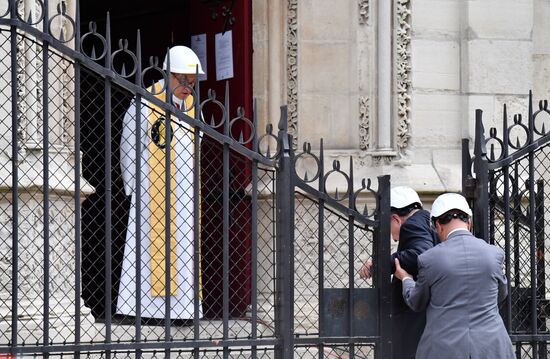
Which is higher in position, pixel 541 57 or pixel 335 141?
pixel 541 57

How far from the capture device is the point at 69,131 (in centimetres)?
1013

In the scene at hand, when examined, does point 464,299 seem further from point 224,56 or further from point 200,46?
point 200,46

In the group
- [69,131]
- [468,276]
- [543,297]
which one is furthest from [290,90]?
[468,276]

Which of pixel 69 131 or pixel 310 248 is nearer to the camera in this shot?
pixel 69 131

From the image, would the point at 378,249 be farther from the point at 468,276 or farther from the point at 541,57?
the point at 541,57

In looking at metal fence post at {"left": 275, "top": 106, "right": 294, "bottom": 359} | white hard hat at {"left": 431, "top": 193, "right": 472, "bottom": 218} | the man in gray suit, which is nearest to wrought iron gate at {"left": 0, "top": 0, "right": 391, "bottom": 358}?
metal fence post at {"left": 275, "top": 106, "right": 294, "bottom": 359}

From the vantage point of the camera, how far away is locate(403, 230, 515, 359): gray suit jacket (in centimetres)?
766

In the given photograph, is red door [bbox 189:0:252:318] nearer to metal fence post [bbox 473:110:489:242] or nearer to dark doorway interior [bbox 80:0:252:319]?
dark doorway interior [bbox 80:0:252:319]

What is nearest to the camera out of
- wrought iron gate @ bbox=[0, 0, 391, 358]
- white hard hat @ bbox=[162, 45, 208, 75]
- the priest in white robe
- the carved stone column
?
wrought iron gate @ bbox=[0, 0, 391, 358]

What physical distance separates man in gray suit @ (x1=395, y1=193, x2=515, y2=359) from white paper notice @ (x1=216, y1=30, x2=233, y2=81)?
13.1 ft

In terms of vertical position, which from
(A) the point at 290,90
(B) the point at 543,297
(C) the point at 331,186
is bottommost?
(B) the point at 543,297

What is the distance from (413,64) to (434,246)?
3480mm

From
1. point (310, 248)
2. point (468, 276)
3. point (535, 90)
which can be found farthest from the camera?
point (535, 90)

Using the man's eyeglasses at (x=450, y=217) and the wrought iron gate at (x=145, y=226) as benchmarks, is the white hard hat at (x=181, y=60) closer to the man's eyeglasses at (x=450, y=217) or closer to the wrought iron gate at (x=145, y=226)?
the wrought iron gate at (x=145, y=226)
